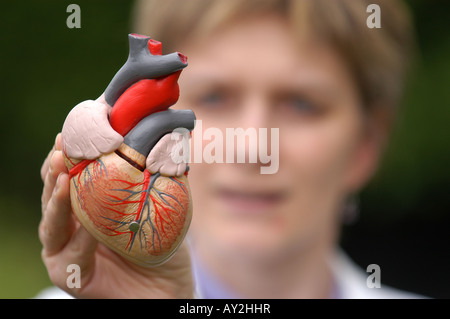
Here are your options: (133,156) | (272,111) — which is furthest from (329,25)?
(133,156)

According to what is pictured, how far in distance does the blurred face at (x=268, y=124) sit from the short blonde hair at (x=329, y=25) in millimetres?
37

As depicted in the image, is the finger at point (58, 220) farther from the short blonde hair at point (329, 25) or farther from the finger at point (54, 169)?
the short blonde hair at point (329, 25)

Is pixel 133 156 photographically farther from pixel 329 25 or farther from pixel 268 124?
pixel 329 25

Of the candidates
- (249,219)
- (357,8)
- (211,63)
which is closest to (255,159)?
(249,219)

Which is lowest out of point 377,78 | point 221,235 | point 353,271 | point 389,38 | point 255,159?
point 353,271

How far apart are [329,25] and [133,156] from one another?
916mm

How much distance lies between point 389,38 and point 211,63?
0.59 m

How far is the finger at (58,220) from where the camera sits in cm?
59

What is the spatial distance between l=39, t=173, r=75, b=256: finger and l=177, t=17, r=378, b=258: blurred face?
1.92ft

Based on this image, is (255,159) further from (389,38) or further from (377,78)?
(389,38)

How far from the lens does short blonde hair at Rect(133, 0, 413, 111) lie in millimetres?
1282

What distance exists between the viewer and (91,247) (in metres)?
0.66

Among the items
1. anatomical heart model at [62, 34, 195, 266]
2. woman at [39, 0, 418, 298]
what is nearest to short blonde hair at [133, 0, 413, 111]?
woman at [39, 0, 418, 298]

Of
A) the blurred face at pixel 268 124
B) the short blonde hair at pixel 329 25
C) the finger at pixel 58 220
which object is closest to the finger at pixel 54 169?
the finger at pixel 58 220
